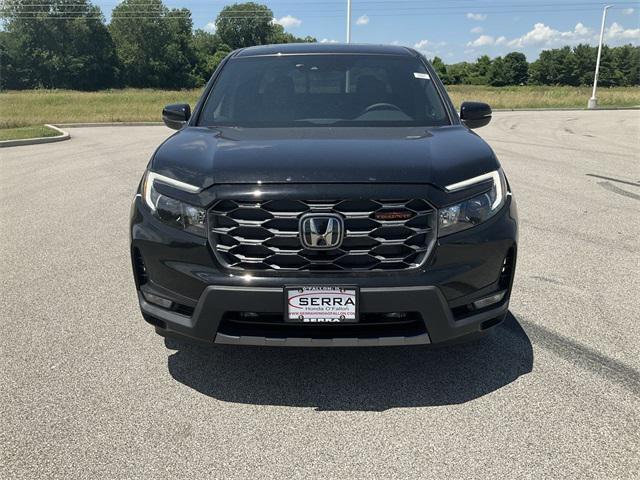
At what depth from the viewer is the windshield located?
11.7 feet

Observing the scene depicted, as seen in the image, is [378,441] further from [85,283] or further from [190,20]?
[190,20]

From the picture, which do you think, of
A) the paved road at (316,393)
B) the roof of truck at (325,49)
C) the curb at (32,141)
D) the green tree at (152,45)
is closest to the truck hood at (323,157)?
the paved road at (316,393)

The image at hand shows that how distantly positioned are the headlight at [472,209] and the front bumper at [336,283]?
0.04 metres

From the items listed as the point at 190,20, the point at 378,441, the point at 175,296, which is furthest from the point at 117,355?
the point at 190,20

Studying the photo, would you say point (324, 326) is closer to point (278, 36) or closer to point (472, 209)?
point (472, 209)

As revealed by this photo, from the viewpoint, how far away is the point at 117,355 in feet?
10.4

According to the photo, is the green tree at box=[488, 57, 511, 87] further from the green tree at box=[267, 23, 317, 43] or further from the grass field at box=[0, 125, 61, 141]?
the grass field at box=[0, 125, 61, 141]

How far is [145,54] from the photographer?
287ft

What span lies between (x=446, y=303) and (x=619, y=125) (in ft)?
70.6

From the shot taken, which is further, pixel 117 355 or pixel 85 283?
pixel 85 283

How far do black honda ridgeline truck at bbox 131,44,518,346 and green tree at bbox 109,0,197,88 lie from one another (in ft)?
296

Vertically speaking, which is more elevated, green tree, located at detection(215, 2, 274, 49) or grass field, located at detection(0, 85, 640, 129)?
green tree, located at detection(215, 2, 274, 49)

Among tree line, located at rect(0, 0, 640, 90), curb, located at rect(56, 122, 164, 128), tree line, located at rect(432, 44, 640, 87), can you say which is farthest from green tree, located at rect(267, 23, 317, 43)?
curb, located at rect(56, 122, 164, 128)

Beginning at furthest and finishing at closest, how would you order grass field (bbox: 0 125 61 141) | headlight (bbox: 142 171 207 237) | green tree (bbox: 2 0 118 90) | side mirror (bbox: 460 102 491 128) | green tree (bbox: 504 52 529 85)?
1. green tree (bbox: 504 52 529 85)
2. green tree (bbox: 2 0 118 90)
3. grass field (bbox: 0 125 61 141)
4. side mirror (bbox: 460 102 491 128)
5. headlight (bbox: 142 171 207 237)
